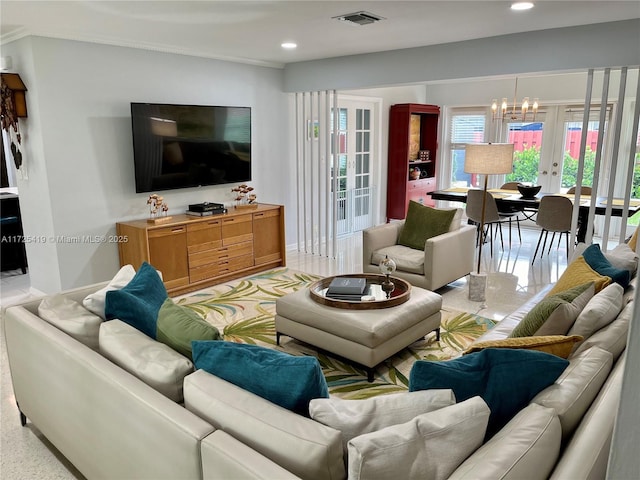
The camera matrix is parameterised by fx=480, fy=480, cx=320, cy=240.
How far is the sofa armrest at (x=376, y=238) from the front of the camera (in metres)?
4.80

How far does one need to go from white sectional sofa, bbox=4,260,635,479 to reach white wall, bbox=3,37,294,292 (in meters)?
2.48

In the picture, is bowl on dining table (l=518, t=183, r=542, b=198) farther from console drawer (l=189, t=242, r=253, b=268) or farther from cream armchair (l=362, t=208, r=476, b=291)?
console drawer (l=189, t=242, r=253, b=268)

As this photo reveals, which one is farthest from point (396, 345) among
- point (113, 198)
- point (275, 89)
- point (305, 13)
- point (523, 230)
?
point (523, 230)

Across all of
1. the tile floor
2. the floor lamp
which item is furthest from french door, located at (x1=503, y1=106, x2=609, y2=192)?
the floor lamp

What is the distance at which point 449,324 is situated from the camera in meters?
4.03

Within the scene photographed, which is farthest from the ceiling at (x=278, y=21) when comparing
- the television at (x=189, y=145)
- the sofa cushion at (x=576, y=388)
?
the sofa cushion at (x=576, y=388)

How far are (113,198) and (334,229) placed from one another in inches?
108

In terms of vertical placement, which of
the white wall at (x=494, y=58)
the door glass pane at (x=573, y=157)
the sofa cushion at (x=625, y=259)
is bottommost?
the sofa cushion at (x=625, y=259)

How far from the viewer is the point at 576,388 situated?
156cm

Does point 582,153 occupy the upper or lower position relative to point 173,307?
upper

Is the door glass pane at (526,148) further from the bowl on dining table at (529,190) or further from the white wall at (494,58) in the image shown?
the white wall at (494,58)

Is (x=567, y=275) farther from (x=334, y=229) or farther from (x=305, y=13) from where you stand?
(x=334, y=229)

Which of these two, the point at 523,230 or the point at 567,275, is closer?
the point at 567,275

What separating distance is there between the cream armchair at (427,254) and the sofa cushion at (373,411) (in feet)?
9.88
